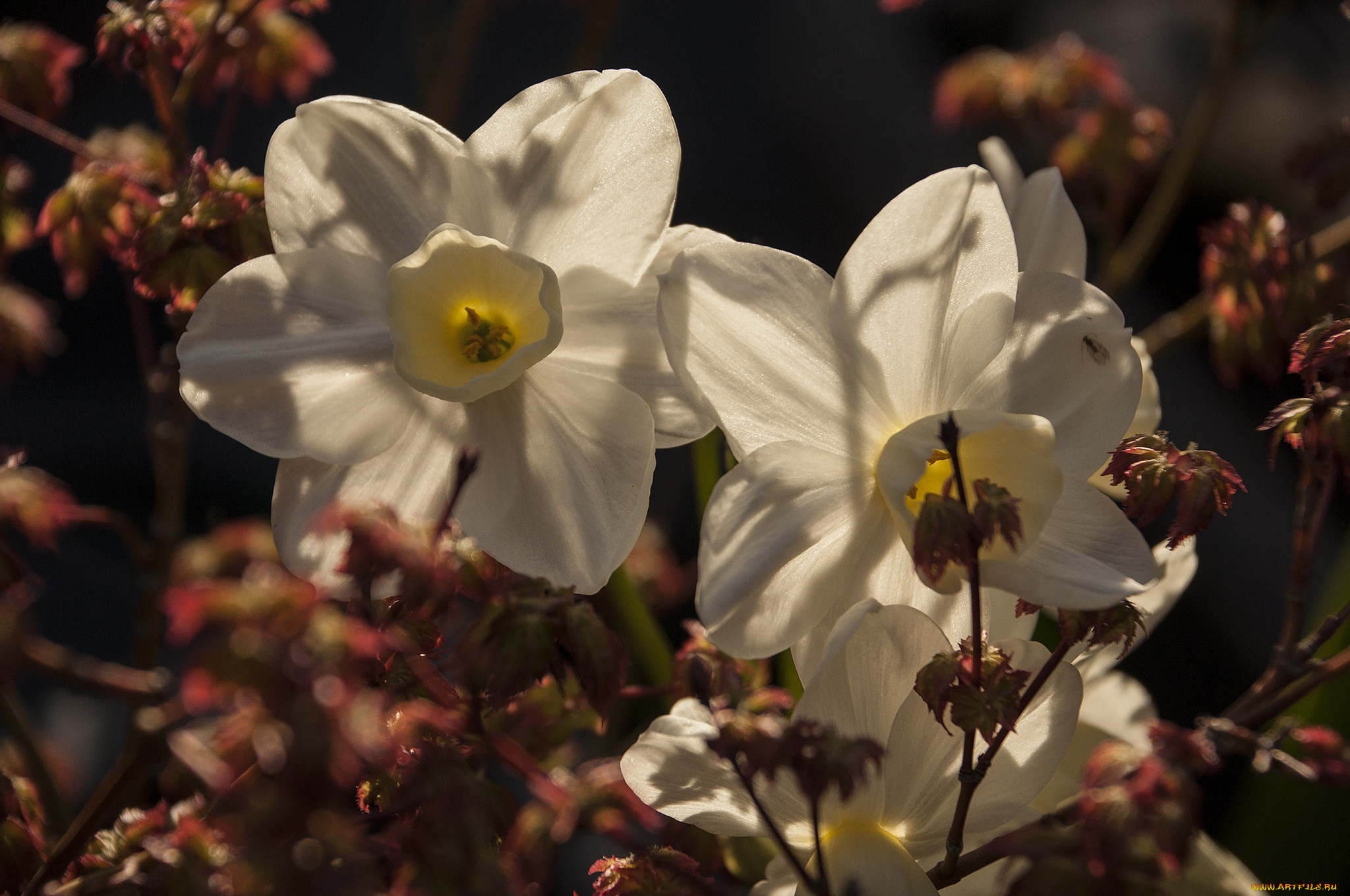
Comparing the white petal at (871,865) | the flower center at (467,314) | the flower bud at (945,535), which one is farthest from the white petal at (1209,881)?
the flower center at (467,314)

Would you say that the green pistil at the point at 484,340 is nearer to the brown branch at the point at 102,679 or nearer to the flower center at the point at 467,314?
the flower center at the point at 467,314

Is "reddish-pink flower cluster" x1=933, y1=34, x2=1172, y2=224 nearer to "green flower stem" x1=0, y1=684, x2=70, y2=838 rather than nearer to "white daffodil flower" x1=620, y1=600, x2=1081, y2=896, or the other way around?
"white daffodil flower" x1=620, y1=600, x2=1081, y2=896

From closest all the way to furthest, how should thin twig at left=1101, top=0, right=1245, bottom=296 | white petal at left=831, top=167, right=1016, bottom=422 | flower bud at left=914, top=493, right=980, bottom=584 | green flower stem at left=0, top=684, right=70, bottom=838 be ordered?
flower bud at left=914, top=493, right=980, bottom=584, white petal at left=831, top=167, right=1016, bottom=422, green flower stem at left=0, top=684, right=70, bottom=838, thin twig at left=1101, top=0, right=1245, bottom=296

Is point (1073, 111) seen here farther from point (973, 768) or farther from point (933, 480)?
point (973, 768)

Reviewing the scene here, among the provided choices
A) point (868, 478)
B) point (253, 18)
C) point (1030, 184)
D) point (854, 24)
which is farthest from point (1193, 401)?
point (253, 18)

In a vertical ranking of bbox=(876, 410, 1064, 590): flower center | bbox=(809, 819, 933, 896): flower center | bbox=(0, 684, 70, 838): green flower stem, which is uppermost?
bbox=(876, 410, 1064, 590): flower center

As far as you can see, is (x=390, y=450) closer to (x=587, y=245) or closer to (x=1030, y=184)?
(x=587, y=245)

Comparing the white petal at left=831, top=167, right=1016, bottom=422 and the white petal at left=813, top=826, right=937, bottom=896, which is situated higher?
the white petal at left=831, top=167, right=1016, bottom=422

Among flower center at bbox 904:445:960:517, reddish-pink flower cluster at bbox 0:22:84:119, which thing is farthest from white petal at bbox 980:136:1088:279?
reddish-pink flower cluster at bbox 0:22:84:119
